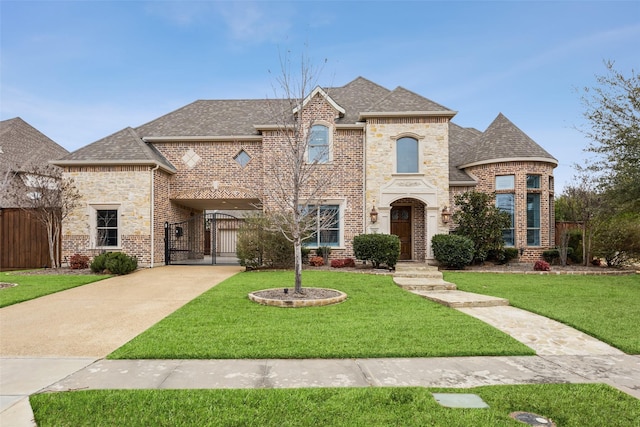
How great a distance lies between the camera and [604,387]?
357cm

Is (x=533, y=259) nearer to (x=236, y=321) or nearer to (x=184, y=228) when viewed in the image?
(x=236, y=321)

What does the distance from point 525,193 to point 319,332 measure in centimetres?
1351

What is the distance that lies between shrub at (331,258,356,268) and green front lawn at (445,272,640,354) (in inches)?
145

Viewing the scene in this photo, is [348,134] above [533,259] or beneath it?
above

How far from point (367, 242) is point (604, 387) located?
9.87 meters

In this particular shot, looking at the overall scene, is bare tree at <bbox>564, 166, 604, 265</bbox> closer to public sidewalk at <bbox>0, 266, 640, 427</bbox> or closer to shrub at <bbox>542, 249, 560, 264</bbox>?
shrub at <bbox>542, 249, 560, 264</bbox>

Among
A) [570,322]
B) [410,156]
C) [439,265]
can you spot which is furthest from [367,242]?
[570,322]

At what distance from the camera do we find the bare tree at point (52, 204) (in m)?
13.3

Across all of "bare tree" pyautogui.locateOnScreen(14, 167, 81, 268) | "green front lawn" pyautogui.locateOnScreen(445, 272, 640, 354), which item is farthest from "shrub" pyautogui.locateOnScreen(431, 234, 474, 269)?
"bare tree" pyautogui.locateOnScreen(14, 167, 81, 268)

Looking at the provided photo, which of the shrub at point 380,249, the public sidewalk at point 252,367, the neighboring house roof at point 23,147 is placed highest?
the neighboring house roof at point 23,147

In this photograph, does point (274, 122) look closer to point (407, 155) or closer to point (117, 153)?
point (407, 155)

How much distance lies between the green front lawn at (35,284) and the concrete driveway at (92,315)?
1.00ft

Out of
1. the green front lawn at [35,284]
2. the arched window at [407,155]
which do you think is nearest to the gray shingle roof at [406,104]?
the arched window at [407,155]

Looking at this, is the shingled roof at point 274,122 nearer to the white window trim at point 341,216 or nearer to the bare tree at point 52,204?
the bare tree at point 52,204
